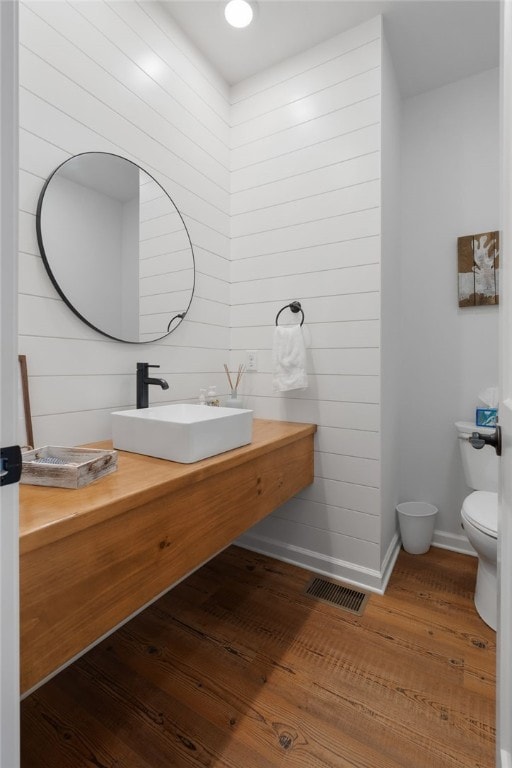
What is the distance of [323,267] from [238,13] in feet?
4.05

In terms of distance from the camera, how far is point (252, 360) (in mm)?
2176

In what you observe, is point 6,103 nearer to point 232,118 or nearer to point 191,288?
point 191,288

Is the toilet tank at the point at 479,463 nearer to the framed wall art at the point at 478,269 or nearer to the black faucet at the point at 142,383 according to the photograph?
the framed wall art at the point at 478,269

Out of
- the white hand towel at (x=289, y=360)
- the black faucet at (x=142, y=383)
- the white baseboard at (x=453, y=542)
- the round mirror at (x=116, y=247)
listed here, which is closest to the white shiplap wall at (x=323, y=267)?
the white hand towel at (x=289, y=360)

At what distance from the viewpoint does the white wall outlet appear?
217cm

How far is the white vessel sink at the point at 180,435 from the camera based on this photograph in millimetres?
1147

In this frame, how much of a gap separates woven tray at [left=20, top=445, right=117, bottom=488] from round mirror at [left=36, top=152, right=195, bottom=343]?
22.1 inches

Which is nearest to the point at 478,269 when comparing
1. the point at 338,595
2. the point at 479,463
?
the point at 479,463

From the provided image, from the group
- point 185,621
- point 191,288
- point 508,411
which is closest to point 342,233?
point 191,288

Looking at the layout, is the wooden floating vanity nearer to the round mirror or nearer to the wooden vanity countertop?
the wooden vanity countertop

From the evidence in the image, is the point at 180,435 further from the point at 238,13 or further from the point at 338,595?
the point at 238,13

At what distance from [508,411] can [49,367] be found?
1337 mm

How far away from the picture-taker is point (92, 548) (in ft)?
2.64

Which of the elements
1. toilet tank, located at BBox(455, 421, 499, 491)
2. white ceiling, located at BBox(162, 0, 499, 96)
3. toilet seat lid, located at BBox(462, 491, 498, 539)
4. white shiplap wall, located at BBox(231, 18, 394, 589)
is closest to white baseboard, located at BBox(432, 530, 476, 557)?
toilet tank, located at BBox(455, 421, 499, 491)
